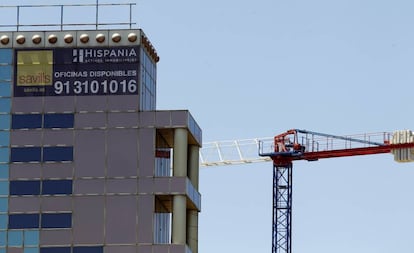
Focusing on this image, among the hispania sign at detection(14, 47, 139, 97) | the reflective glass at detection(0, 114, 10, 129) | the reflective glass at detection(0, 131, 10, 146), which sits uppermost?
the hispania sign at detection(14, 47, 139, 97)

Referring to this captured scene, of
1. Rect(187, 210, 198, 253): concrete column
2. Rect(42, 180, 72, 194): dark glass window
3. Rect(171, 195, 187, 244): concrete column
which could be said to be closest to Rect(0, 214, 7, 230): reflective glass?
Rect(42, 180, 72, 194): dark glass window

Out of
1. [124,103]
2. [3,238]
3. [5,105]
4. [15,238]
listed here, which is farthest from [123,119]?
[3,238]

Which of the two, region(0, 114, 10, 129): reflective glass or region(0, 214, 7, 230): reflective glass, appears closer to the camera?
region(0, 214, 7, 230): reflective glass

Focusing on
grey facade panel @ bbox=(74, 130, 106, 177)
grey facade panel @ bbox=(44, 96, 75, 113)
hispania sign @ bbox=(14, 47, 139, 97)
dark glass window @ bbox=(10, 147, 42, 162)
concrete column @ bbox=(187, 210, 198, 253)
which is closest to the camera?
grey facade panel @ bbox=(74, 130, 106, 177)

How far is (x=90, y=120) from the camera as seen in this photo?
138 metres

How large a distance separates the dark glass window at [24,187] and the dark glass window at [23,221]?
2091mm

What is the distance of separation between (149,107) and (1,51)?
1444cm

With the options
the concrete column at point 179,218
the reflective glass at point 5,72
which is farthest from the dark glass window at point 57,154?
the concrete column at point 179,218

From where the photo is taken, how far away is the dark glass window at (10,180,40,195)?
449ft

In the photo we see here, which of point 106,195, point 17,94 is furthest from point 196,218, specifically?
point 17,94

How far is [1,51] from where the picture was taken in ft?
459

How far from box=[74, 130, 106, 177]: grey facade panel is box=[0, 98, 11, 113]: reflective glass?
23.4 ft

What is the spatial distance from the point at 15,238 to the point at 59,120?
11.3 metres

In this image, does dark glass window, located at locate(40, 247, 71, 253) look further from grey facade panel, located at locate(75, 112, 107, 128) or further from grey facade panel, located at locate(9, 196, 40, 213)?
grey facade panel, located at locate(75, 112, 107, 128)
